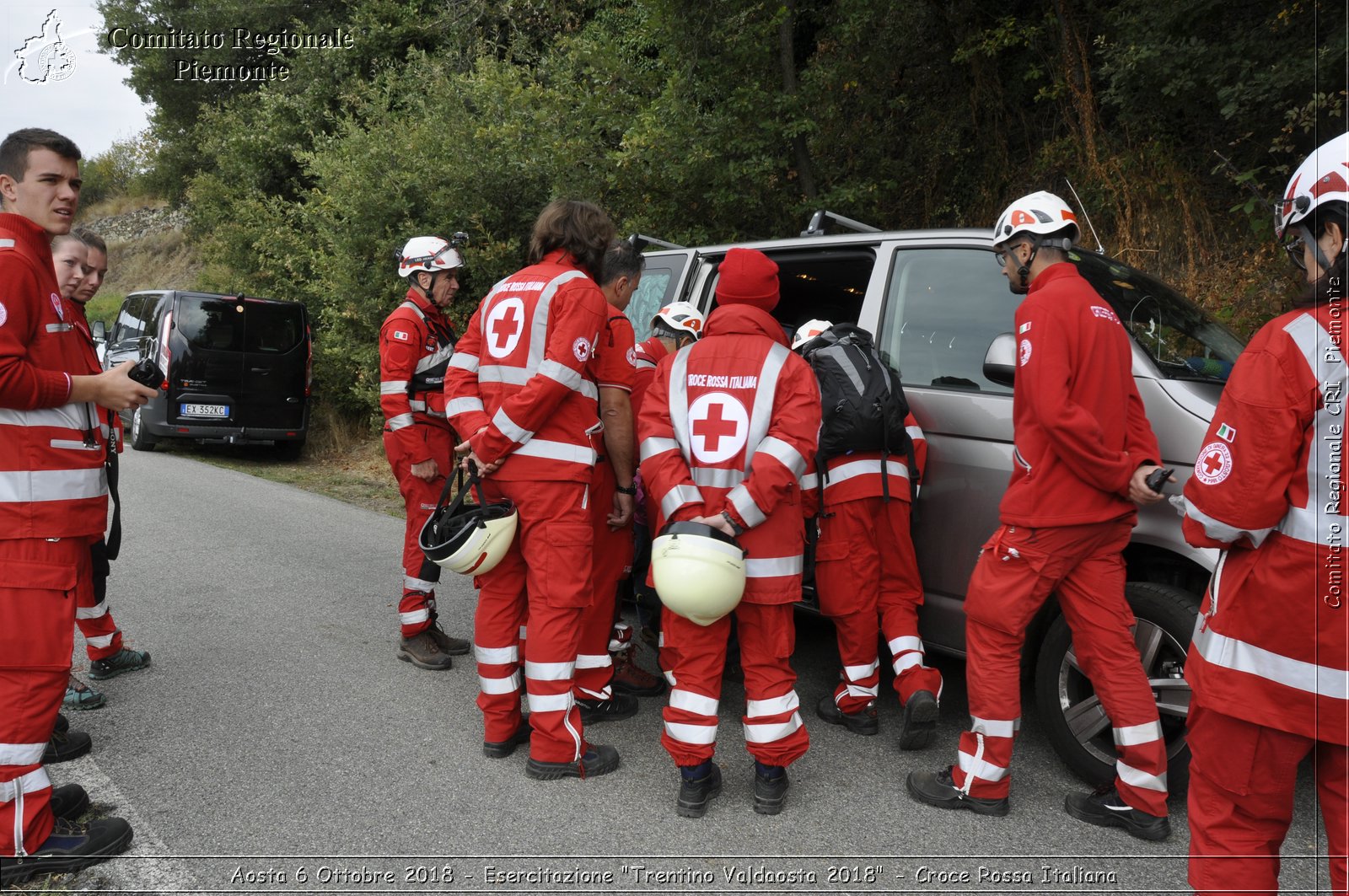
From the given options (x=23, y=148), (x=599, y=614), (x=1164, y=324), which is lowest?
(x=599, y=614)

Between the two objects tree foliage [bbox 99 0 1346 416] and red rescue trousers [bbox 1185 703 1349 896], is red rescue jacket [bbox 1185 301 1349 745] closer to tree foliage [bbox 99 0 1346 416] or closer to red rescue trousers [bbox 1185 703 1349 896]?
red rescue trousers [bbox 1185 703 1349 896]

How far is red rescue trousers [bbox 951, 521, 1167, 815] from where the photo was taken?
321 cm

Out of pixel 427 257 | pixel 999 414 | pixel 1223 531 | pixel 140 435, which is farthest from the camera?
pixel 140 435

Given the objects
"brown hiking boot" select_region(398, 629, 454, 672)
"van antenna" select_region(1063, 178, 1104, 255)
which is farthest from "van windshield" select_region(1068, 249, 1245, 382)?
"brown hiking boot" select_region(398, 629, 454, 672)

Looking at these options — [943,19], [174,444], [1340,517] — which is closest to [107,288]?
[174,444]

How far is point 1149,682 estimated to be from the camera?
11.0 ft

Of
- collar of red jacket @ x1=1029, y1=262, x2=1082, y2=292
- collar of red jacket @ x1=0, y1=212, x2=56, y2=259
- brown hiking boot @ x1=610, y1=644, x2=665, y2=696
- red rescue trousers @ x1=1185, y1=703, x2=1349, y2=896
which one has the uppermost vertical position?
collar of red jacket @ x1=0, y1=212, x2=56, y2=259

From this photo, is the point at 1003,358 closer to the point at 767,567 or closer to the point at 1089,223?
the point at 767,567

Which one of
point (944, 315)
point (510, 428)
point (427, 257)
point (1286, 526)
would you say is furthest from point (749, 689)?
point (427, 257)

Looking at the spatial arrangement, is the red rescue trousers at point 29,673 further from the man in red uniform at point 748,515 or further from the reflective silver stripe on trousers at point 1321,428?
the reflective silver stripe on trousers at point 1321,428

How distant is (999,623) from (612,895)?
159 centimetres

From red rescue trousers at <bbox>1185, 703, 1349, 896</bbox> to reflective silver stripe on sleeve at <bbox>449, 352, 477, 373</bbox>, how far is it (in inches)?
117

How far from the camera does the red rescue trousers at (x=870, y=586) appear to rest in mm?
3973

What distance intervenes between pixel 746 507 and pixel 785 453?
0.23m
